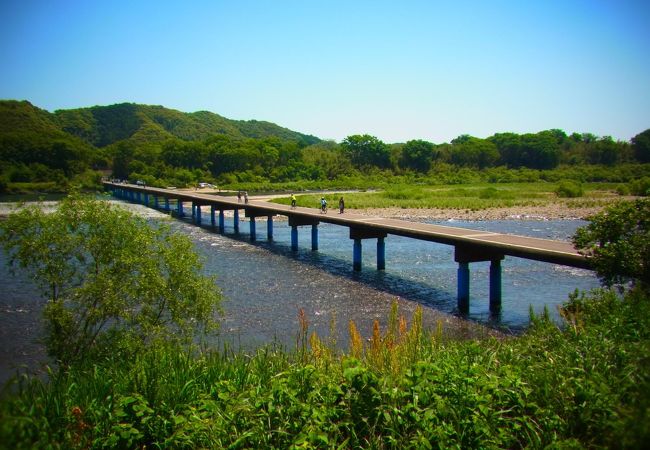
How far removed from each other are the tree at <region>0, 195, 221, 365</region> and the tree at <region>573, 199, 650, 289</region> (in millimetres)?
10465

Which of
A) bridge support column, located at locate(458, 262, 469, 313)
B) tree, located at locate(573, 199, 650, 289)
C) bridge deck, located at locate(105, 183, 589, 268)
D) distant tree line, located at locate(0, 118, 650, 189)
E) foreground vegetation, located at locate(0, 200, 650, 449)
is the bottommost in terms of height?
bridge support column, located at locate(458, 262, 469, 313)

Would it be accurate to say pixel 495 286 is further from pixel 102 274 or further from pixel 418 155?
pixel 418 155

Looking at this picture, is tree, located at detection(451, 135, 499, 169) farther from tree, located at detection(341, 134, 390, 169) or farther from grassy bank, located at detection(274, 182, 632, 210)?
grassy bank, located at detection(274, 182, 632, 210)

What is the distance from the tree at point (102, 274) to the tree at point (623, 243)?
10.5m

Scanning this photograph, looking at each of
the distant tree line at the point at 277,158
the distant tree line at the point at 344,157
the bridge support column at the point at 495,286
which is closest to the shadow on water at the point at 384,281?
the bridge support column at the point at 495,286

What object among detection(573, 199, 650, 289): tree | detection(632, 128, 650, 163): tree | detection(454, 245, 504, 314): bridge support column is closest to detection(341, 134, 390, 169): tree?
detection(632, 128, 650, 163): tree

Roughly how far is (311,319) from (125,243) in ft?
28.1

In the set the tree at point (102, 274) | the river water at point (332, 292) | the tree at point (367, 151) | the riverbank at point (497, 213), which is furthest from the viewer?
the tree at point (367, 151)

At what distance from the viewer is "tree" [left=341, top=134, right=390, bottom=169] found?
142000mm

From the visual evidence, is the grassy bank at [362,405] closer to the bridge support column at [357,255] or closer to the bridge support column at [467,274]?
the bridge support column at [467,274]

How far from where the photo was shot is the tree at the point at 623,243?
14078 mm

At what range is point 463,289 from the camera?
2238 cm

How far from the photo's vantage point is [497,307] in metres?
22.0

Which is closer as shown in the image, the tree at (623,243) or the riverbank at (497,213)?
the tree at (623,243)
